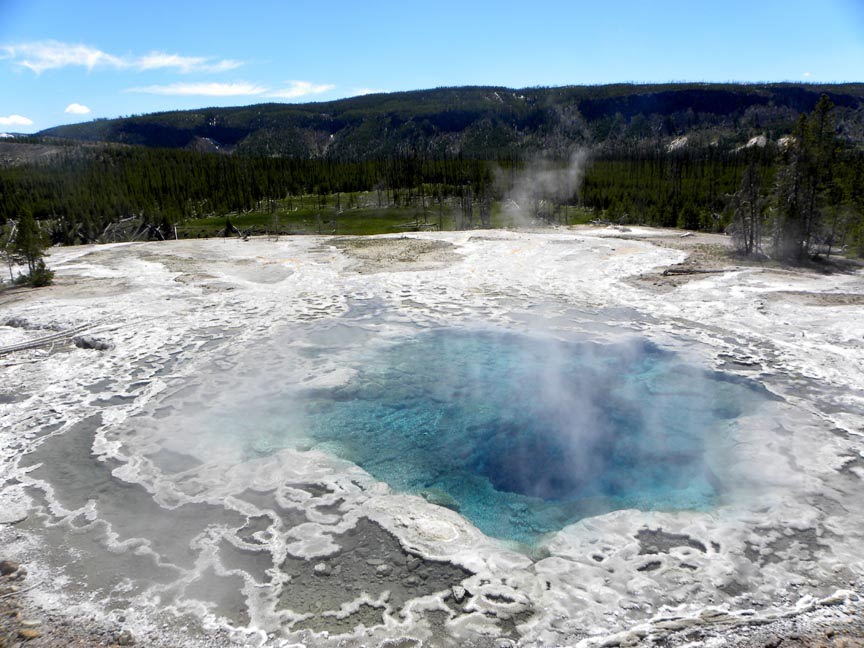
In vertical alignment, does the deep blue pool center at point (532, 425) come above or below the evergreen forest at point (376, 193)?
below

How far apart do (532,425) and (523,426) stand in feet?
0.63

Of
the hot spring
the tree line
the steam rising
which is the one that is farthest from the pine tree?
the steam rising

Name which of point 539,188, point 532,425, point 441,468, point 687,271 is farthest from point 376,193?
point 441,468

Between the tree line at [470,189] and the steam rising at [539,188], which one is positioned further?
the steam rising at [539,188]

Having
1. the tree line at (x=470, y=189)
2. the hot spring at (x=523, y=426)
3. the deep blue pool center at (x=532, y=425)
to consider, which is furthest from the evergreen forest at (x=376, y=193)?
the hot spring at (x=523, y=426)

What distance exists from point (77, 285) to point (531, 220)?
206 feet

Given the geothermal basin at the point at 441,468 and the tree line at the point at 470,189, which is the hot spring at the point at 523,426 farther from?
the tree line at the point at 470,189

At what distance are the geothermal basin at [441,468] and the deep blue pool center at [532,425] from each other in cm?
6

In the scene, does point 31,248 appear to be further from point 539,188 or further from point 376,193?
point 539,188

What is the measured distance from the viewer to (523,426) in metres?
11.0

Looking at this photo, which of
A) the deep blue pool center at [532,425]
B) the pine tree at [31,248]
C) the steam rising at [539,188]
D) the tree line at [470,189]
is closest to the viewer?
the deep blue pool center at [532,425]

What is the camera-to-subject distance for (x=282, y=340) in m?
15.8

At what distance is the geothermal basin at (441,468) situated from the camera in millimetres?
6320

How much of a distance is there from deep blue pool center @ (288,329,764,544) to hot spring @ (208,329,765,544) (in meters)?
0.03
